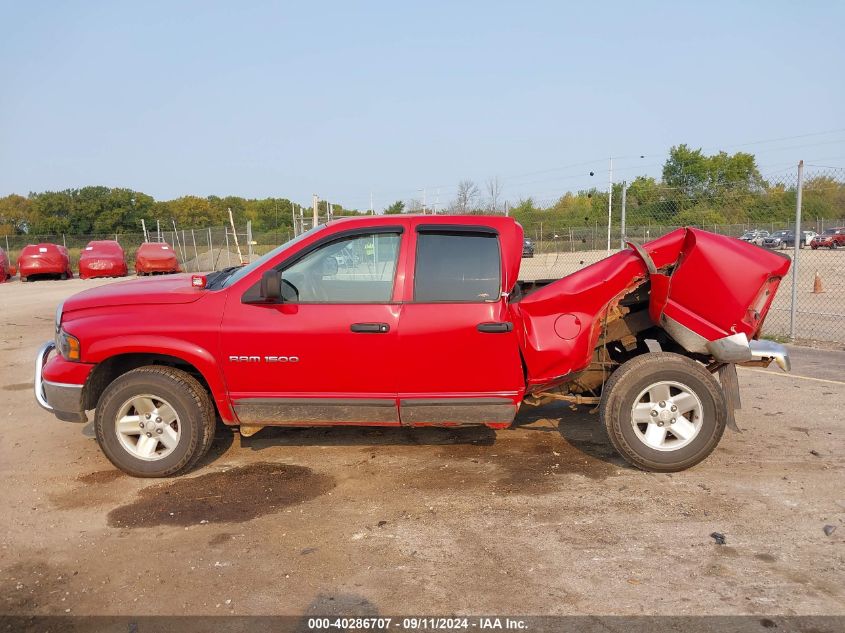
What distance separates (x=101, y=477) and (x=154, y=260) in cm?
2184

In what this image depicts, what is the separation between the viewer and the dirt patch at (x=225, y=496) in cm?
416

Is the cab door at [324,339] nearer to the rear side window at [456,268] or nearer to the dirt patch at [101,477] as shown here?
the rear side window at [456,268]

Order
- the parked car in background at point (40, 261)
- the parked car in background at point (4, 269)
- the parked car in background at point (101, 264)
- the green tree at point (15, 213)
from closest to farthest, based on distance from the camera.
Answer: the parked car in background at point (40, 261), the parked car in background at point (101, 264), the parked car in background at point (4, 269), the green tree at point (15, 213)

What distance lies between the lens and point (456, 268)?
15.3 feet

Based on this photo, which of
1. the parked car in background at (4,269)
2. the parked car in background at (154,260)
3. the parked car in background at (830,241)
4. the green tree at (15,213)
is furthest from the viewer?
the green tree at (15,213)

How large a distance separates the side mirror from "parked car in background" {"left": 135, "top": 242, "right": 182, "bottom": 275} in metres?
22.4

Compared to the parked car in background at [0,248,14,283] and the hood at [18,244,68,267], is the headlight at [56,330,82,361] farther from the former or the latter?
the parked car in background at [0,248,14,283]

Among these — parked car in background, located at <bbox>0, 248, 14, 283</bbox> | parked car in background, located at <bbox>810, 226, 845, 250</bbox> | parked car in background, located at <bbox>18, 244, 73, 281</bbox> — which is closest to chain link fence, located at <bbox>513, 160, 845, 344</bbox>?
parked car in background, located at <bbox>810, 226, 845, 250</bbox>

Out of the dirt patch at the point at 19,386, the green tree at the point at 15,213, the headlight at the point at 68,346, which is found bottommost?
the dirt patch at the point at 19,386

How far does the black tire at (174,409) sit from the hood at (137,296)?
50cm

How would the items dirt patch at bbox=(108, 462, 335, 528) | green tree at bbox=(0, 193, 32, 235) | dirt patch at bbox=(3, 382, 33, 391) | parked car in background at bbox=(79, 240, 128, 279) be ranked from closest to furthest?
1. dirt patch at bbox=(108, 462, 335, 528)
2. dirt patch at bbox=(3, 382, 33, 391)
3. parked car in background at bbox=(79, 240, 128, 279)
4. green tree at bbox=(0, 193, 32, 235)

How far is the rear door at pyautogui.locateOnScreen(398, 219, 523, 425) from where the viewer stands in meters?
4.57

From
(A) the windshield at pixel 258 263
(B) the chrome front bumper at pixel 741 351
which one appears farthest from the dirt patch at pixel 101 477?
(B) the chrome front bumper at pixel 741 351

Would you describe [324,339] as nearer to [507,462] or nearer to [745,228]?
[507,462]
